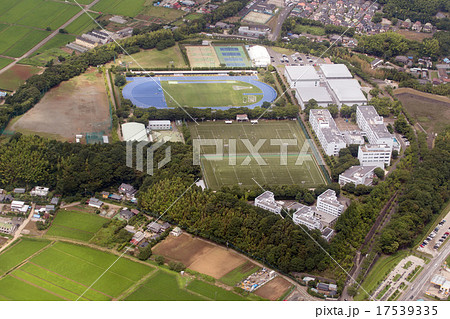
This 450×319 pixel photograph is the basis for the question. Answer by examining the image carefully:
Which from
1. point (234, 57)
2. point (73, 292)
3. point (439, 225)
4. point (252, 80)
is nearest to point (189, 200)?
point (73, 292)

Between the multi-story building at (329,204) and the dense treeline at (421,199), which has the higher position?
the multi-story building at (329,204)

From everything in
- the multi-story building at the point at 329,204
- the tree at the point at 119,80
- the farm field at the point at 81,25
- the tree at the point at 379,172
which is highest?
the farm field at the point at 81,25

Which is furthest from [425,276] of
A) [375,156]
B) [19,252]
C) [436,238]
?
[19,252]

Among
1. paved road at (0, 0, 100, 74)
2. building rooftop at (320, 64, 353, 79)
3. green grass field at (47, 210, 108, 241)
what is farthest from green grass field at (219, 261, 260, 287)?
paved road at (0, 0, 100, 74)

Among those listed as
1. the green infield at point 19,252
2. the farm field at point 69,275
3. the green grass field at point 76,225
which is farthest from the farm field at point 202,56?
the farm field at point 69,275

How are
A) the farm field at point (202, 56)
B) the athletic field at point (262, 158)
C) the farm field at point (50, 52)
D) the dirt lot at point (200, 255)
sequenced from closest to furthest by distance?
the dirt lot at point (200, 255), the athletic field at point (262, 158), the farm field at point (50, 52), the farm field at point (202, 56)

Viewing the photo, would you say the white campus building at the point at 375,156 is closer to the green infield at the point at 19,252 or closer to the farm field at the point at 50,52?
the green infield at the point at 19,252
